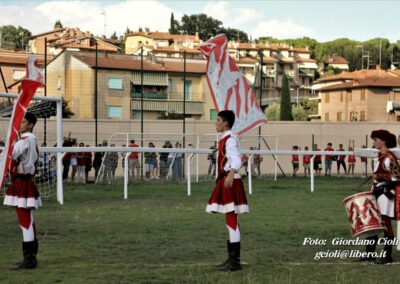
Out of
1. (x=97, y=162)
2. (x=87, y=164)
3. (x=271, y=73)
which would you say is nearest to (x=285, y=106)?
(x=97, y=162)

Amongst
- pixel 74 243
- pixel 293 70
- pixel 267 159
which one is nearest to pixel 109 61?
pixel 267 159

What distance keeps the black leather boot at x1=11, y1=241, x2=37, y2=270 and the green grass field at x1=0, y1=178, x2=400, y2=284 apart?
0.44ft

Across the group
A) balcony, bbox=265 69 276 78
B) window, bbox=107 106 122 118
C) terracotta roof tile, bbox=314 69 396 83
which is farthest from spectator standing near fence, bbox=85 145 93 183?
balcony, bbox=265 69 276 78

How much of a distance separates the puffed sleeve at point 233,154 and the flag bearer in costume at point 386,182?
2268 millimetres

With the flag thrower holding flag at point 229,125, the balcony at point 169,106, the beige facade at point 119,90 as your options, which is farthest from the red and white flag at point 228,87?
the balcony at point 169,106

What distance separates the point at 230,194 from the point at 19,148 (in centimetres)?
275

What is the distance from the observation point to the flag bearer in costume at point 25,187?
1093 cm

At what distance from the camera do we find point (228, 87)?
16625mm

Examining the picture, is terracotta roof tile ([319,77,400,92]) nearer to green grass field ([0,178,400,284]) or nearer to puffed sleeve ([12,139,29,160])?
green grass field ([0,178,400,284])

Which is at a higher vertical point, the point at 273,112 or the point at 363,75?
the point at 363,75

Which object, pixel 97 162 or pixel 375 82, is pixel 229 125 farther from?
pixel 375 82

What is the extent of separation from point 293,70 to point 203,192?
126 m

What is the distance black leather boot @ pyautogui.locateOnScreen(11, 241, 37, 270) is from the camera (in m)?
10.7

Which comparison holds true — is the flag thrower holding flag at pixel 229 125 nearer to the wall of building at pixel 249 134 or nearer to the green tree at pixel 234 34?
the wall of building at pixel 249 134
